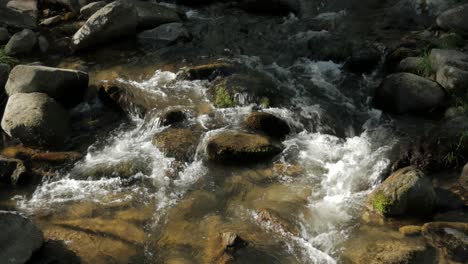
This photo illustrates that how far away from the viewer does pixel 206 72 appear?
416 inches

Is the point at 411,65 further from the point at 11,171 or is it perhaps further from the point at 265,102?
the point at 11,171

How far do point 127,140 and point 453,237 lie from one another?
558 centimetres

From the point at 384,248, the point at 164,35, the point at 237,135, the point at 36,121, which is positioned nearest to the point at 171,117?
the point at 237,135

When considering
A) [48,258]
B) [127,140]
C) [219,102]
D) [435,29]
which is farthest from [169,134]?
[435,29]

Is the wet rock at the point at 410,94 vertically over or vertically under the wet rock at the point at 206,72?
over

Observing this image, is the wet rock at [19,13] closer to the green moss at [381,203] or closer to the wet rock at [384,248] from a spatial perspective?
the green moss at [381,203]

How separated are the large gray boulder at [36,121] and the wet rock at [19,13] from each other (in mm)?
4706

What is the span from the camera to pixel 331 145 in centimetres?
852

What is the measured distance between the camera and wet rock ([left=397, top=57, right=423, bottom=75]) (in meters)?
9.79

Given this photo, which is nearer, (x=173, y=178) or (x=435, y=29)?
(x=173, y=178)

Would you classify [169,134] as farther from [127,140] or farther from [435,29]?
[435,29]

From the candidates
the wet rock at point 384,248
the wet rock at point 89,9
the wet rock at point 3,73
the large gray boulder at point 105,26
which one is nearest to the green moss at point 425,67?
the wet rock at point 384,248

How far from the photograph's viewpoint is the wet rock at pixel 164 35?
40.7 ft

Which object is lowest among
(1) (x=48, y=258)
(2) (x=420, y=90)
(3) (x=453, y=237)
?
(1) (x=48, y=258)
